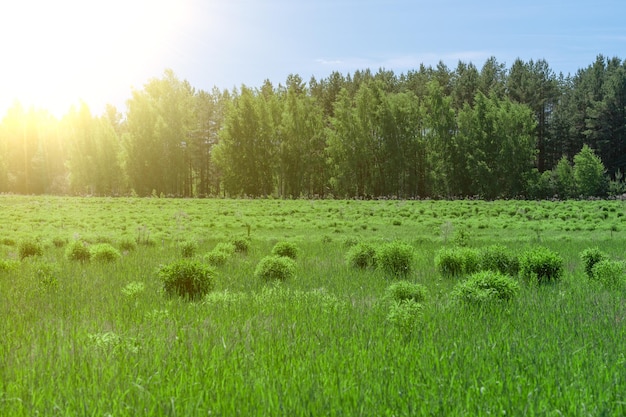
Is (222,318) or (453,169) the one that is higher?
(453,169)

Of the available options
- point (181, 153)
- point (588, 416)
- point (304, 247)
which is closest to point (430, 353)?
point (588, 416)

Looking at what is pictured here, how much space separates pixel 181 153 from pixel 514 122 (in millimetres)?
42611

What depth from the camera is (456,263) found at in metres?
14.4

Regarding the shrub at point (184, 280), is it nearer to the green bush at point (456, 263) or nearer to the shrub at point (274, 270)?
the shrub at point (274, 270)

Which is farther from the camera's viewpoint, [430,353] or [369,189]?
[369,189]

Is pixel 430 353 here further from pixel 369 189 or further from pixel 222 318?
pixel 369 189

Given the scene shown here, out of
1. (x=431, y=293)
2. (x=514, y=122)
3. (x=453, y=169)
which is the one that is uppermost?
(x=514, y=122)

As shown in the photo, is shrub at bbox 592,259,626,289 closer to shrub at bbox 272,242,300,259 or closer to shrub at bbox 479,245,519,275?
shrub at bbox 479,245,519,275

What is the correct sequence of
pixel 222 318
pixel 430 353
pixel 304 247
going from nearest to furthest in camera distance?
pixel 430 353, pixel 222 318, pixel 304 247

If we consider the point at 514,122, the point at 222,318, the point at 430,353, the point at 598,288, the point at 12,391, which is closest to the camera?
the point at 12,391

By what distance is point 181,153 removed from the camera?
72188 mm

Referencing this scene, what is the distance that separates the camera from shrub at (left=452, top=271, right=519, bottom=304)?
32.7 feet

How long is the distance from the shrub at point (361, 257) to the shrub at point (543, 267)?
4.25 m

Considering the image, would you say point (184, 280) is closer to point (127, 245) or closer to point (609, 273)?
point (609, 273)
